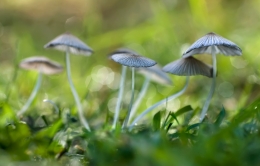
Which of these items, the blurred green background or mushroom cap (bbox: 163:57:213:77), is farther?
the blurred green background

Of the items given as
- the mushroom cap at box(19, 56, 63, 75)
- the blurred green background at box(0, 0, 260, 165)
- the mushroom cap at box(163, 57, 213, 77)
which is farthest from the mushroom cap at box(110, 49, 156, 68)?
the mushroom cap at box(19, 56, 63, 75)

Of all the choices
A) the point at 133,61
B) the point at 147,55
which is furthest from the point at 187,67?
the point at 147,55

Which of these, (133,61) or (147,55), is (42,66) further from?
(147,55)

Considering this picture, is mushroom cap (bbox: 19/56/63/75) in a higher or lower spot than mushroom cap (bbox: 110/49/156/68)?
higher

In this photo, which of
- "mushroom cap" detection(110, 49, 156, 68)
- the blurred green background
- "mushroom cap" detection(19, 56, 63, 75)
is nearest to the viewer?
"mushroom cap" detection(110, 49, 156, 68)

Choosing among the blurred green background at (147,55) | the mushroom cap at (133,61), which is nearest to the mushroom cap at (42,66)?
the blurred green background at (147,55)

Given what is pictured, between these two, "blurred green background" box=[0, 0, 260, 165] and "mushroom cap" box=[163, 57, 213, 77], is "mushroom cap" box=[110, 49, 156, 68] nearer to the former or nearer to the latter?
"mushroom cap" box=[163, 57, 213, 77]

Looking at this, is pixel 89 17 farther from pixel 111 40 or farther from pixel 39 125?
pixel 39 125

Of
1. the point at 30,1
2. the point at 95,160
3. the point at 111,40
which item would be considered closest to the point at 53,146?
the point at 95,160
